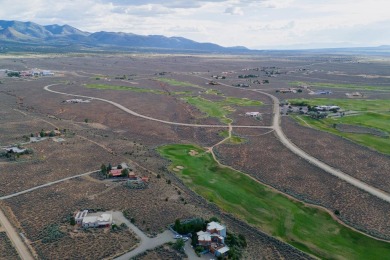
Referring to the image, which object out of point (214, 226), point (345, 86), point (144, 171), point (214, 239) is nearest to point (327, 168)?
point (214, 226)

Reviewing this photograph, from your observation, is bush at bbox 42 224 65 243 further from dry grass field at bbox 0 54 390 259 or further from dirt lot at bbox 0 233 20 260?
dirt lot at bbox 0 233 20 260

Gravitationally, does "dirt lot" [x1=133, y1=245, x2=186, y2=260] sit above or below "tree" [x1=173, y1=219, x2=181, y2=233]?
below

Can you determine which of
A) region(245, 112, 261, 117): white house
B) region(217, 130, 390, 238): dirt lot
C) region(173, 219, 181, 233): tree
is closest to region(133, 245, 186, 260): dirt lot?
region(173, 219, 181, 233): tree

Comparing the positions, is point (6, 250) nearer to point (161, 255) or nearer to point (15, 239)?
point (15, 239)

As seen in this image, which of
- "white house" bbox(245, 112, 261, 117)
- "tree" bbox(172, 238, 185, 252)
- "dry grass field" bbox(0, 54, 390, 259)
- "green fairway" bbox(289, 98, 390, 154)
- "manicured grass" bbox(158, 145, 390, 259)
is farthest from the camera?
"white house" bbox(245, 112, 261, 117)

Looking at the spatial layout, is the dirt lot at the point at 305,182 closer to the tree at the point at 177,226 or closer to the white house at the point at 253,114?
the tree at the point at 177,226

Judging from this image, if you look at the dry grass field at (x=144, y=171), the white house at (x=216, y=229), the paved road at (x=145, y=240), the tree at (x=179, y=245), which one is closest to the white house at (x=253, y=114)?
the dry grass field at (x=144, y=171)
